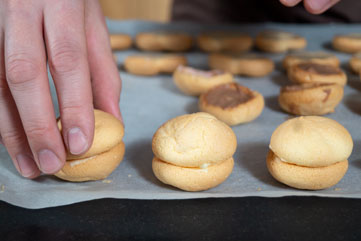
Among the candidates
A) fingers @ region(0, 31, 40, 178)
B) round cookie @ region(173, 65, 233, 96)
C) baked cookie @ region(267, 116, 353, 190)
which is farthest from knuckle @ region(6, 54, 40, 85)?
round cookie @ region(173, 65, 233, 96)

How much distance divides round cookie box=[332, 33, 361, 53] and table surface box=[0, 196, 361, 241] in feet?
4.64

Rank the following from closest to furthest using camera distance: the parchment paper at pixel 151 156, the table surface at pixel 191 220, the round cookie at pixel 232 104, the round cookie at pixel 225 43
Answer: the table surface at pixel 191 220 → the parchment paper at pixel 151 156 → the round cookie at pixel 232 104 → the round cookie at pixel 225 43

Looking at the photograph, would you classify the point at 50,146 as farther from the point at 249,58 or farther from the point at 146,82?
the point at 249,58

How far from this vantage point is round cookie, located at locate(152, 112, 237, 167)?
1099 millimetres

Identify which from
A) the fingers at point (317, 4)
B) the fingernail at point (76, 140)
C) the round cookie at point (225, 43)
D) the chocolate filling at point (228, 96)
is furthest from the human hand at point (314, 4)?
the round cookie at point (225, 43)

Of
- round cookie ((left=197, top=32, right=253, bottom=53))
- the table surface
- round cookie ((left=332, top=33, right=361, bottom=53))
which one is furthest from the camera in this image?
round cookie ((left=197, top=32, right=253, bottom=53))

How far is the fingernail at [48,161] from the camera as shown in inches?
40.2

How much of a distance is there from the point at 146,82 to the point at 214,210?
1115 millimetres

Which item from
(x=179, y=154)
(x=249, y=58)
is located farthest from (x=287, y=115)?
(x=179, y=154)

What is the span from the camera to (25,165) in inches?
44.0

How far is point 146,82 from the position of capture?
2043 millimetres

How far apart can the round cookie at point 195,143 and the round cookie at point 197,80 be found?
672mm

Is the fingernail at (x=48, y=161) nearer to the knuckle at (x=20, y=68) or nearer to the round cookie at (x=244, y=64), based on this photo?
the knuckle at (x=20, y=68)

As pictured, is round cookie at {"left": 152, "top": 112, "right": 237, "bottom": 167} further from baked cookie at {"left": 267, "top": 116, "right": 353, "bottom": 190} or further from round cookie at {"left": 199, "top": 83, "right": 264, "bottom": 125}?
round cookie at {"left": 199, "top": 83, "right": 264, "bottom": 125}
